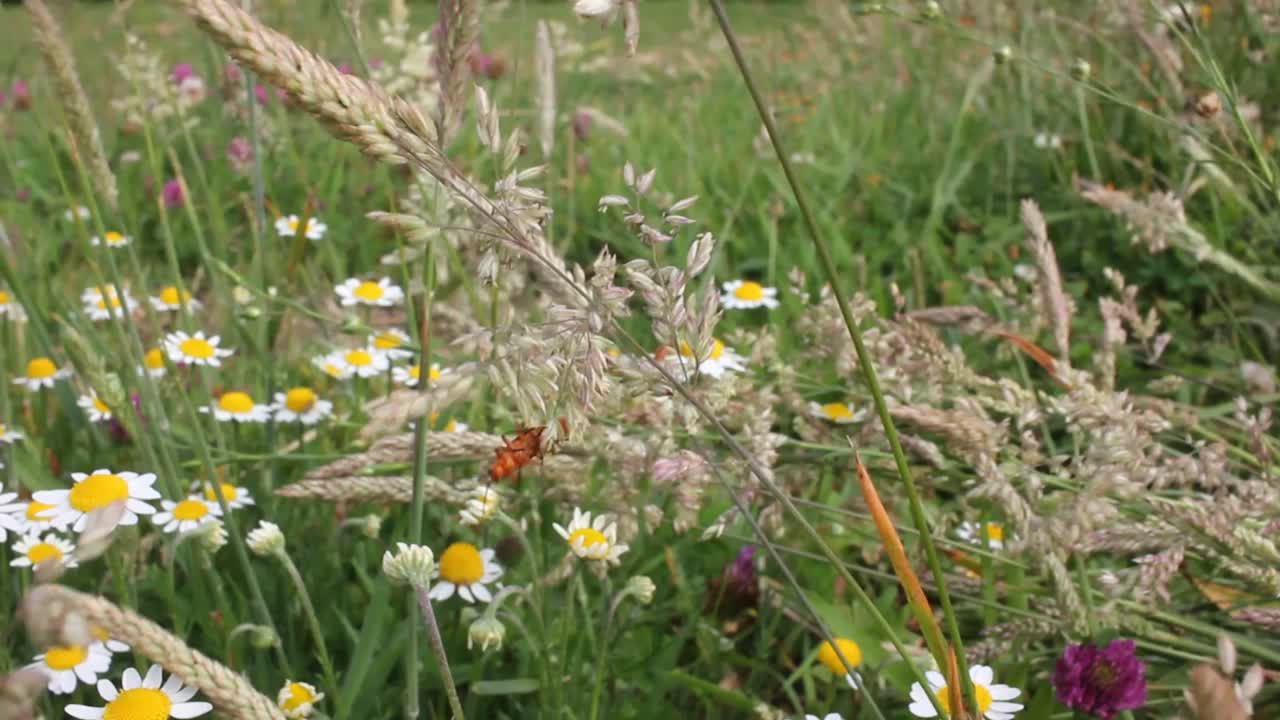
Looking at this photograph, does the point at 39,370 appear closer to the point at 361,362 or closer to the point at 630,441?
the point at 361,362

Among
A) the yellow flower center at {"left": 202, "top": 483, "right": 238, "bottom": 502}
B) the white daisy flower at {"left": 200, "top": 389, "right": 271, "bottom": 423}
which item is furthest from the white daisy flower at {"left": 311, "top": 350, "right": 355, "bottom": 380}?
the yellow flower center at {"left": 202, "top": 483, "right": 238, "bottom": 502}

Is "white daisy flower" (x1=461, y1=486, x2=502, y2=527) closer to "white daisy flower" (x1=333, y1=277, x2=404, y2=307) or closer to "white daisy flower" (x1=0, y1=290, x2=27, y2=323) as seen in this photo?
"white daisy flower" (x1=333, y1=277, x2=404, y2=307)

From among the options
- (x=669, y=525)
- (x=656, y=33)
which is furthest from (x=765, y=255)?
(x=656, y=33)

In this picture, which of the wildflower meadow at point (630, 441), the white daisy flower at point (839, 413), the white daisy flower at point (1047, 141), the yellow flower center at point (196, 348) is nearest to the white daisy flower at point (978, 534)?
the wildflower meadow at point (630, 441)

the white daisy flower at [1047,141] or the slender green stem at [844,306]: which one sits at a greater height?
the slender green stem at [844,306]

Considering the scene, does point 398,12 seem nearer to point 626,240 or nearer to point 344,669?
point 344,669

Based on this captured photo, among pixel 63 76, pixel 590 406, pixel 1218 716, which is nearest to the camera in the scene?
pixel 1218 716

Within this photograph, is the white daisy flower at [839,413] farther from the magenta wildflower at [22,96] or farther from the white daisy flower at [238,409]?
the magenta wildflower at [22,96]
